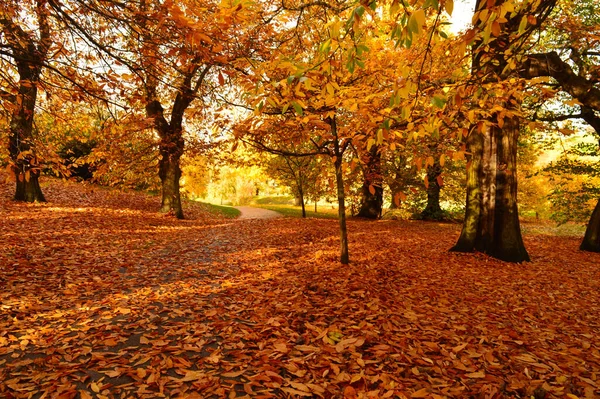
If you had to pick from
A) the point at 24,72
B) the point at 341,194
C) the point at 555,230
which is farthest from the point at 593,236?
the point at 24,72

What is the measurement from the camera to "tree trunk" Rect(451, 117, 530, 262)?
7.93 m

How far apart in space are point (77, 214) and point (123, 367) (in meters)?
10.3

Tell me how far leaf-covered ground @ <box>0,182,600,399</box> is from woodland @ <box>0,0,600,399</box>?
0.10ft

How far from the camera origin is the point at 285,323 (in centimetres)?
399

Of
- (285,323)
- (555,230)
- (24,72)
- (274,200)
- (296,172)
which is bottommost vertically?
(555,230)

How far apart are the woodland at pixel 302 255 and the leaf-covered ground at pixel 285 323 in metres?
0.03

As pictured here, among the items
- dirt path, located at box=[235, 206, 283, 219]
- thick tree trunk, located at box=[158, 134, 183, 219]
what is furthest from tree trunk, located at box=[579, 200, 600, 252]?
dirt path, located at box=[235, 206, 283, 219]

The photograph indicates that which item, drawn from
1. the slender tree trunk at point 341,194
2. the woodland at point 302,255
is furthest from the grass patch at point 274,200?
the slender tree trunk at point 341,194

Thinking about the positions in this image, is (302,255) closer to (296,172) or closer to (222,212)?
(296,172)

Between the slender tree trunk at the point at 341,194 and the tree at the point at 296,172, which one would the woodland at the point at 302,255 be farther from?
the tree at the point at 296,172

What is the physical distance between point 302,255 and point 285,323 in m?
3.81

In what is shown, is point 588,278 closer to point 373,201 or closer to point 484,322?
point 484,322

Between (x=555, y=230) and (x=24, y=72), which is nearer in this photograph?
(x=24, y=72)

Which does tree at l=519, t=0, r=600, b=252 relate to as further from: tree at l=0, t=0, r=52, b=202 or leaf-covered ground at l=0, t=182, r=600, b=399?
tree at l=0, t=0, r=52, b=202
